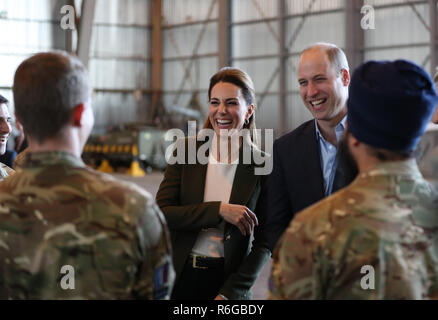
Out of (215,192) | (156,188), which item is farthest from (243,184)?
(156,188)

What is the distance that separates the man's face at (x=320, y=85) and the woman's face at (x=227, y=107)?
410 mm

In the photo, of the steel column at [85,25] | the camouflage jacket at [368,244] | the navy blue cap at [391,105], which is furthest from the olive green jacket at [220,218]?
the steel column at [85,25]

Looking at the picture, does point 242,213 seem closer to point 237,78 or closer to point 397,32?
point 237,78

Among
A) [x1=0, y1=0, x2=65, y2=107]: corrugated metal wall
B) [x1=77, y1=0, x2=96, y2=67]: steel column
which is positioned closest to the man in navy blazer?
[x1=77, y1=0, x2=96, y2=67]: steel column

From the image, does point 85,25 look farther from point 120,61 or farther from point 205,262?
point 120,61

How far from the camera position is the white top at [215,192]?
2799mm

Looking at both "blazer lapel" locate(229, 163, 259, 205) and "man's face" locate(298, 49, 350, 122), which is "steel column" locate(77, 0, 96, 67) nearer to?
"blazer lapel" locate(229, 163, 259, 205)

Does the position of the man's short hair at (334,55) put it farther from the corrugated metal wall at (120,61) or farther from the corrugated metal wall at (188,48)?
the corrugated metal wall at (120,61)

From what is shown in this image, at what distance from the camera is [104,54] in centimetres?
2392

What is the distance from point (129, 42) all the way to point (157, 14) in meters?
1.79

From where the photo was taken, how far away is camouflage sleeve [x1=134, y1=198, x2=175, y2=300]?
1.66m

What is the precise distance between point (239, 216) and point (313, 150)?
0.49 metres

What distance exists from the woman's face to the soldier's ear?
1.35 meters
